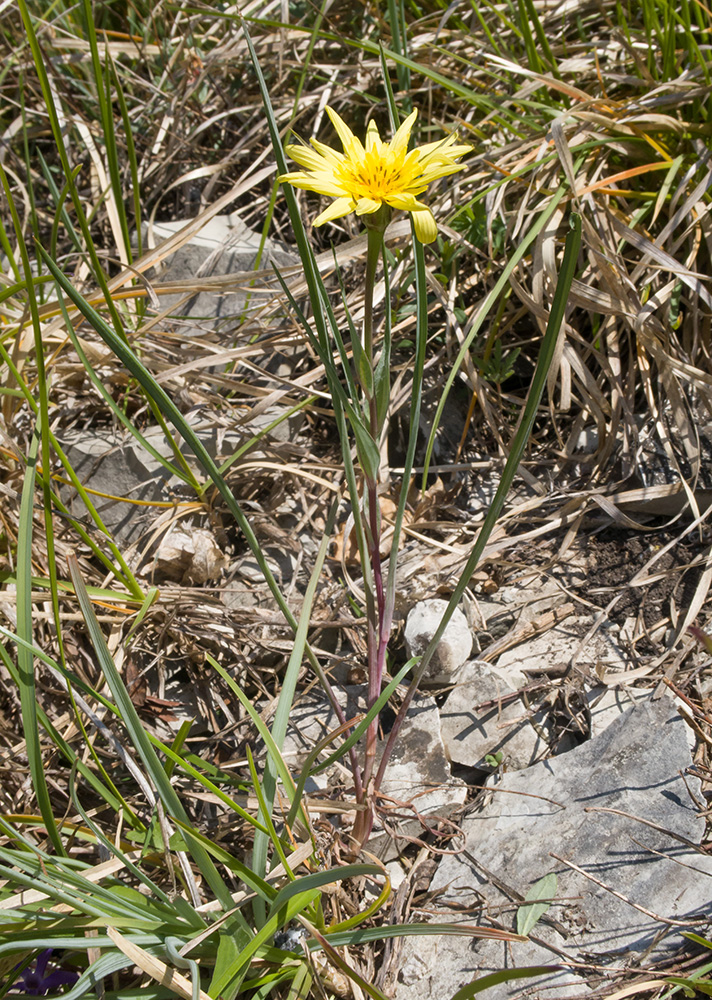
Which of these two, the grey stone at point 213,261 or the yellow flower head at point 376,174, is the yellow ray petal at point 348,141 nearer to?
the yellow flower head at point 376,174

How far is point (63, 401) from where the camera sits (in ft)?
6.48

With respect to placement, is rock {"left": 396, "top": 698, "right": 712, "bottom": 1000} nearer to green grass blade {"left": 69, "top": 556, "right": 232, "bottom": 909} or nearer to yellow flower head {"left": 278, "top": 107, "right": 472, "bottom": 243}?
green grass blade {"left": 69, "top": 556, "right": 232, "bottom": 909}

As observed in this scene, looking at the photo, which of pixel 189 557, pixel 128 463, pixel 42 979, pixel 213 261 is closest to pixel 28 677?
pixel 42 979

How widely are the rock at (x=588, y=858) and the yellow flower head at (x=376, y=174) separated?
964 mm

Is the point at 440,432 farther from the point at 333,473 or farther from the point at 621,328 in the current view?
the point at 621,328

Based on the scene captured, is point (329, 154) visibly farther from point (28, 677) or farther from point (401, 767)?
point (401, 767)

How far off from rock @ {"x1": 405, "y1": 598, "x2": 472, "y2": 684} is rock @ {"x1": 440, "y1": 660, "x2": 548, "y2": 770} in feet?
0.10

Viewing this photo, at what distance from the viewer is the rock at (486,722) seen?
1.45 metres

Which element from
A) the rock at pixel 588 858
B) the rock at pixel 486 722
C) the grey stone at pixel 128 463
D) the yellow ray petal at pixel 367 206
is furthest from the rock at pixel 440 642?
the yellow ray petal at pixel 367 206

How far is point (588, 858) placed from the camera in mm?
1229

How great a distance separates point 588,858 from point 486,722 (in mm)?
311

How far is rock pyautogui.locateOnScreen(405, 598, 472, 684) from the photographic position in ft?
4.94

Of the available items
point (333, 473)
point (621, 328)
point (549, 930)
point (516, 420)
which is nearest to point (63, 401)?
point (333, 473)

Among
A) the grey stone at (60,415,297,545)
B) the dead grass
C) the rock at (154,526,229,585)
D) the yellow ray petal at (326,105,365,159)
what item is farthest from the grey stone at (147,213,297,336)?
the yellow ray petal at (326,105,365,159)
